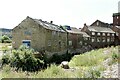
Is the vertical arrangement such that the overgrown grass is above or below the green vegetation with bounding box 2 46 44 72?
above

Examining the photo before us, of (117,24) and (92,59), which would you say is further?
(117,24)

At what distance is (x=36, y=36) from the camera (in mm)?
42812

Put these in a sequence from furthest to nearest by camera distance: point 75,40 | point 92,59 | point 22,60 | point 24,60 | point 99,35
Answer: point 99,35 < point 75,40 < point 24,60 < point 22,60 < point 92,59

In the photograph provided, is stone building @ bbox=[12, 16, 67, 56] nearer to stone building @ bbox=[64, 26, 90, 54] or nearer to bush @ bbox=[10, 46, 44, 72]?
stone building @ bbox=[64, 26, 90, 54]

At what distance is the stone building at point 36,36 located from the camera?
42.3 m

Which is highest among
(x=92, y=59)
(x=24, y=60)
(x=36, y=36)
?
(x=36, y=36)

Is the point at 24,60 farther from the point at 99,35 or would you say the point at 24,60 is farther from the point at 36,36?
the point at 99,35

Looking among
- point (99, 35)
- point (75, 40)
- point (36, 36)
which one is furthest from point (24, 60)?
point (99, 35)

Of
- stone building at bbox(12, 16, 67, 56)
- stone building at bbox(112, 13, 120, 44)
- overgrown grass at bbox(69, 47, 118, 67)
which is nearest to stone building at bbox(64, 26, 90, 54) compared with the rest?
stone building at bbox(12, 16, 67, 56)

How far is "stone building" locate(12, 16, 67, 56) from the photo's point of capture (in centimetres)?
4234

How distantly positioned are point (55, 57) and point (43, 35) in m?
4.83

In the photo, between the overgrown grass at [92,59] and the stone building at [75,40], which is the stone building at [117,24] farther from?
the overgrown grass at [92,59]

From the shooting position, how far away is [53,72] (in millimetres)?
11250

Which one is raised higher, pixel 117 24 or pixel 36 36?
pixel 117 24
